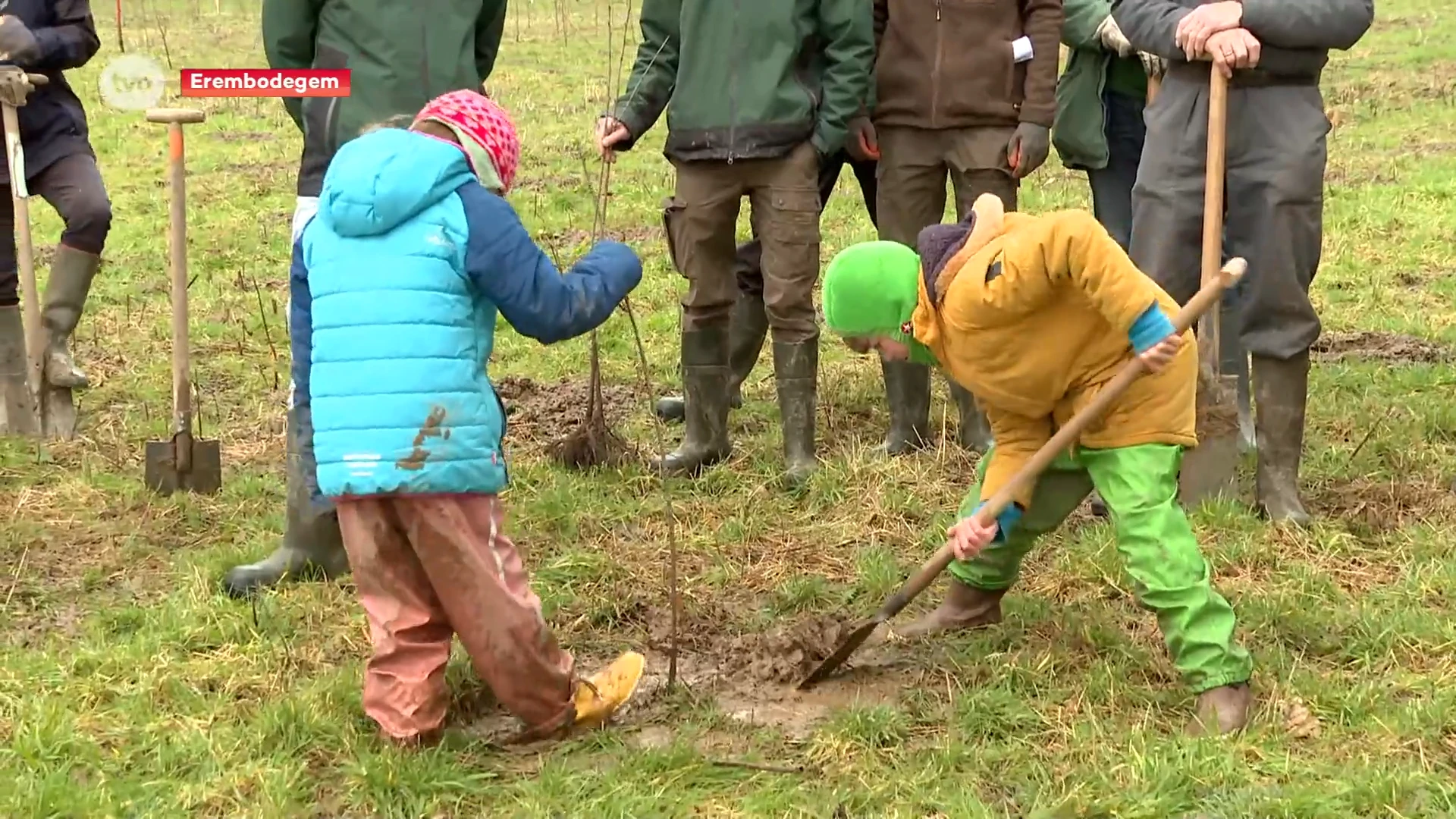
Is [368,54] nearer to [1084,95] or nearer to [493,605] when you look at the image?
[493,605]

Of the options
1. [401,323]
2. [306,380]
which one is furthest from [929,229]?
[306,380]

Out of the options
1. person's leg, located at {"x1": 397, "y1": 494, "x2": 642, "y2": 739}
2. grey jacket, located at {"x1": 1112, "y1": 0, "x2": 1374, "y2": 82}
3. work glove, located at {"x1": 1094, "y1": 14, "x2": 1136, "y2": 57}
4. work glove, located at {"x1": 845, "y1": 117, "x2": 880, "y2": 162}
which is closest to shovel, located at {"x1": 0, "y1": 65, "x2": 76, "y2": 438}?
work glove, located at {"x1": 845, "y1": 117, "x2": 880, "y2": 162}

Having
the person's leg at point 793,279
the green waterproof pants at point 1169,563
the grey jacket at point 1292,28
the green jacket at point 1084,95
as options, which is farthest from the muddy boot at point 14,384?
the grey jacket at point 1292,28

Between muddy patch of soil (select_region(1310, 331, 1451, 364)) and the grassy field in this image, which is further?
muddy patch of soil (select_region(1310, 331, 1451, 364))

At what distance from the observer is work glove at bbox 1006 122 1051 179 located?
5.32 meters

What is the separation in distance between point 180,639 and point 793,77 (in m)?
2.78

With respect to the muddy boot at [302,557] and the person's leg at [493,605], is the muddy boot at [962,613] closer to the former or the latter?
the person's leg at [493,605]

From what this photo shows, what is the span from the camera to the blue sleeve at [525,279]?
3.31m

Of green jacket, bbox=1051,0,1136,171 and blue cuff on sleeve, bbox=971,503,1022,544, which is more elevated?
green jacket, bbox=1051,0,1136,171

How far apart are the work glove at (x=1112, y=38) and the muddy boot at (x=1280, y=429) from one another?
56.1 inches

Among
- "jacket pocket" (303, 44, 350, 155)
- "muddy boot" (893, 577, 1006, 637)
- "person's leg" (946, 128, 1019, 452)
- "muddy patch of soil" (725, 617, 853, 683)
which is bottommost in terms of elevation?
"muddy patch of soil" (725, 617, 853, 683)

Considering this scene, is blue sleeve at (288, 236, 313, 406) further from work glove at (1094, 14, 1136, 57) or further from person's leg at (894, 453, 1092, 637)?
work glove at (1094, 14, 1136, 57)

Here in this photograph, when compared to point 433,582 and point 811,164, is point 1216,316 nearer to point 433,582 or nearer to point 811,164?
point 811,164

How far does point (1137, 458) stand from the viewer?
11.7 feet
